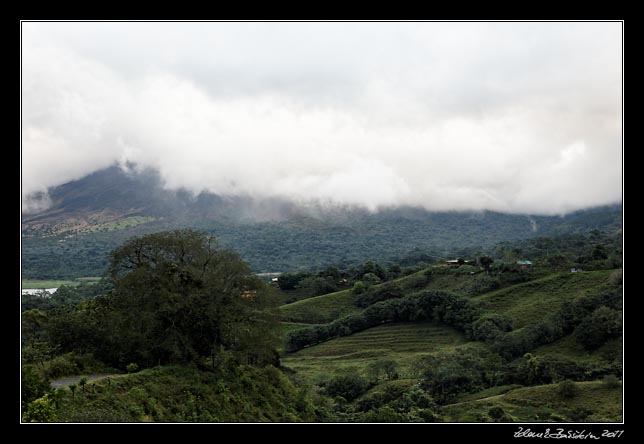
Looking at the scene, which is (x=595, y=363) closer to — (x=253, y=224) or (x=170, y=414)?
(x=170, y=414)

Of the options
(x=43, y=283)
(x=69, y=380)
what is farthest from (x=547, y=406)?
(x=43, y=283)

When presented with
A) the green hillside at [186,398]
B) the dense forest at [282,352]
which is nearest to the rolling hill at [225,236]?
the dense forest at [282,352]

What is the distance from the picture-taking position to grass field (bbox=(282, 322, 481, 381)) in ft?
142

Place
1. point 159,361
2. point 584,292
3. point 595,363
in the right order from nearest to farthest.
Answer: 1. point 159,361
2. point 595,363
3. point 584,292

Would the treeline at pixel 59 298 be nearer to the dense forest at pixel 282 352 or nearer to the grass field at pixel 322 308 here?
the dense forest at pixel 282 352

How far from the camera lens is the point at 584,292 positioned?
47438 mm

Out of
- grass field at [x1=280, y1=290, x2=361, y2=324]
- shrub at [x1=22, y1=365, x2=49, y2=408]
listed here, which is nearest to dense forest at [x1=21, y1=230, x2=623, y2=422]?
shrub at [x1=22, y1=365, x2=49, y2=408]

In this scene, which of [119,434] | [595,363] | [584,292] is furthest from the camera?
[584,292]

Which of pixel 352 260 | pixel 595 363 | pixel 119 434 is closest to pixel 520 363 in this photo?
pixel 595 363

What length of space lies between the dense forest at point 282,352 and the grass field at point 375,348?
0.80 ft

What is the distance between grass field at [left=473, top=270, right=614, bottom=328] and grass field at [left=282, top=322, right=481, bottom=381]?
6643 mm

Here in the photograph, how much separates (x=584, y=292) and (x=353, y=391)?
30.1 meters

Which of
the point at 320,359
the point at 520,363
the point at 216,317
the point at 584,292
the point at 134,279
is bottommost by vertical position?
the point at 320,359

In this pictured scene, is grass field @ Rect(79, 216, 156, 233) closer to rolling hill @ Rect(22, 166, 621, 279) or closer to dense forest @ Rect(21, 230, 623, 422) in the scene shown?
rolling hill @ Rect(22, 166, 621, 279)
